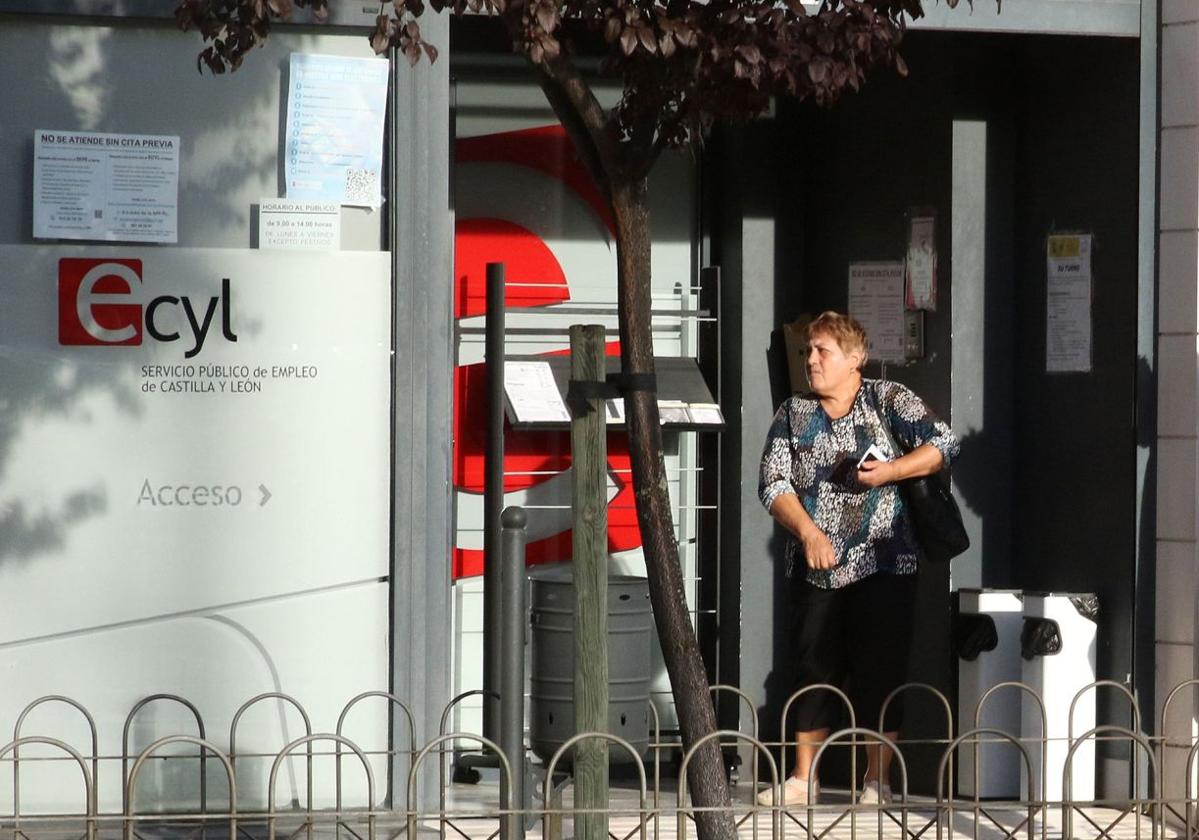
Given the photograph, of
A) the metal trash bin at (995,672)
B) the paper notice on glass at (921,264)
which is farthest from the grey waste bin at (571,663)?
the paper notice on glass at (921,264)

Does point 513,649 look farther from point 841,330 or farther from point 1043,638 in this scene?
point 1043,638

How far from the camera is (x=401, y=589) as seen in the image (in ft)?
19.7

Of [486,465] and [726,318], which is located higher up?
[726,318]

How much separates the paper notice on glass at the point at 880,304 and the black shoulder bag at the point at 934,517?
31.1 inches

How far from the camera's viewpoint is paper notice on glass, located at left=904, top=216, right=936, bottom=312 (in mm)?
7004

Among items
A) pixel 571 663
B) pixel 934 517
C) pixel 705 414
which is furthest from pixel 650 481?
pixel 705 414

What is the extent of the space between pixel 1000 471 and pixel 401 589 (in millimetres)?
2416

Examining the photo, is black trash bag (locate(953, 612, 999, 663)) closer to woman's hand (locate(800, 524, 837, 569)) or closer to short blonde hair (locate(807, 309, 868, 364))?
woman's hand (locate(800, 524, 837, 569))

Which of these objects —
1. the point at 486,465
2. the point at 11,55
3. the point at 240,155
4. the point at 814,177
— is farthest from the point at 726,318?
the point at 11,55

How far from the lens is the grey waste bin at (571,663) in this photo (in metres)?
5.32

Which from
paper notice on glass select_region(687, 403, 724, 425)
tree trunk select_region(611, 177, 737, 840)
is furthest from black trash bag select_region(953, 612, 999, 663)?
tree trunk select_region(611, 177, 737, 840)

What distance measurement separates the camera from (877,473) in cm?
631

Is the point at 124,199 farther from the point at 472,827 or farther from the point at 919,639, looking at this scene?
the point at 919,639

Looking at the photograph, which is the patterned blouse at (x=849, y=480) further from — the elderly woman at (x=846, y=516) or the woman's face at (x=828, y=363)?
the woman's face at (x=828, y=363)
